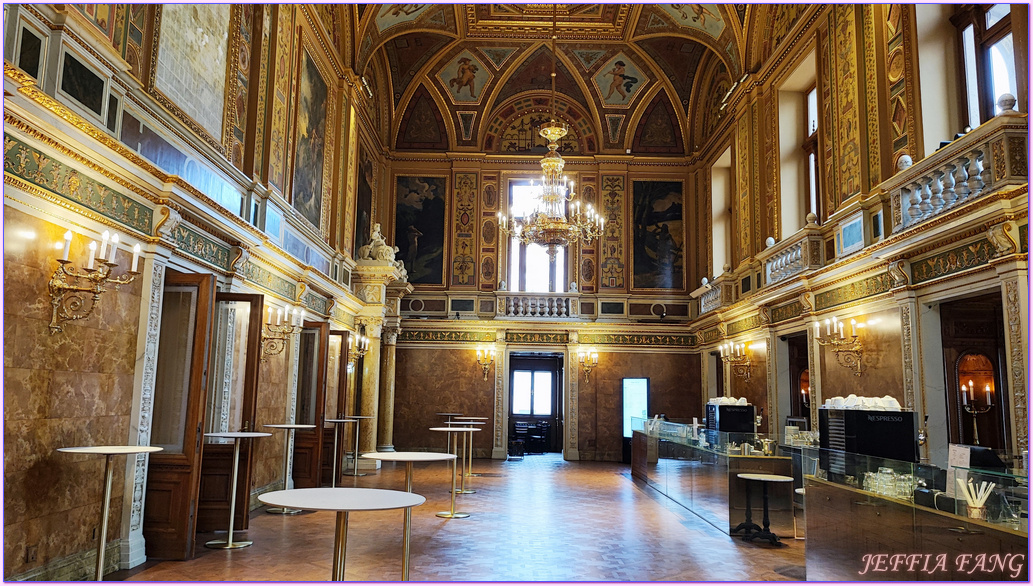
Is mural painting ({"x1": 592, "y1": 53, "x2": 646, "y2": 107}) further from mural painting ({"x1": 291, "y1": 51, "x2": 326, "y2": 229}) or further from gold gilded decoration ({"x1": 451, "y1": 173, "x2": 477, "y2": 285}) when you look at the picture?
mural painting ({"x1": 291, "y1": 51, "x2": 326, "y2": 229})

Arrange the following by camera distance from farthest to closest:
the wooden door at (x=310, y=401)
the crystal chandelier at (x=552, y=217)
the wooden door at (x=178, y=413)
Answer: the crystal chandelier at (x=552, y=217) < the wooden door at (x=310, y=401) < the wooden door at (x=178, y=413)

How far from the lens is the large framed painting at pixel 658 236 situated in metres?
17.6

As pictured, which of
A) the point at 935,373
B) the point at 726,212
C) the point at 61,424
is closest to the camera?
the point at 61,424

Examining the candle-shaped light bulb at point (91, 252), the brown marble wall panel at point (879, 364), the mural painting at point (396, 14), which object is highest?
the mural painting at point (396, 14)

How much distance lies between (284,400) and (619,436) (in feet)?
30.6

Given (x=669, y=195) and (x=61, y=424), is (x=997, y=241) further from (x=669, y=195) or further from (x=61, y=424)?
(x=669, y=195)

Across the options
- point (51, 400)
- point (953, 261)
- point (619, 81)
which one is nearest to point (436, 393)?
point (619, 81)

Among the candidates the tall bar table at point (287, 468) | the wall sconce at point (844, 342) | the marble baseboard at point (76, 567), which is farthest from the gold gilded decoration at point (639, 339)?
the marble baseboard at point (76, 567)

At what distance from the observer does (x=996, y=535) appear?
11.8ft

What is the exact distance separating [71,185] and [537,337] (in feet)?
42.5

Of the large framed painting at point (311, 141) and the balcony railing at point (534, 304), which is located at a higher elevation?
the large framed painting at point (311, 141)

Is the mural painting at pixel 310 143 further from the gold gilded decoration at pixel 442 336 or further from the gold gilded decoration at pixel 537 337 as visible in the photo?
the gold gilded decoration at pixel 537 337

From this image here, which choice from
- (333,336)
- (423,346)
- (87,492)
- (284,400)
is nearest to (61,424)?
(87,492)

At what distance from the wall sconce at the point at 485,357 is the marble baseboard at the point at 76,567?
37.8 feet
